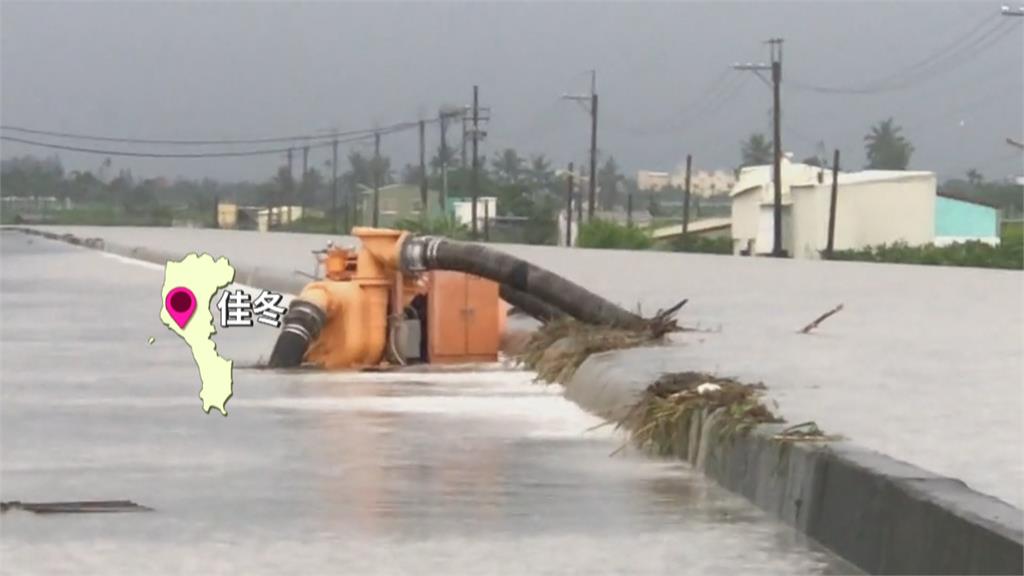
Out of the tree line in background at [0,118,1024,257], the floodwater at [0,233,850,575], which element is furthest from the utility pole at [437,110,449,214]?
the floodwater at [0,233,850,575]

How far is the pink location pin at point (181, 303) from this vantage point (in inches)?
401

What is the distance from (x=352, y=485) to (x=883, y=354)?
709 cm

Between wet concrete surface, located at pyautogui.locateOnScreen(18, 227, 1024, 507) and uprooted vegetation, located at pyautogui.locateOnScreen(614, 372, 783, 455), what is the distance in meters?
0.37

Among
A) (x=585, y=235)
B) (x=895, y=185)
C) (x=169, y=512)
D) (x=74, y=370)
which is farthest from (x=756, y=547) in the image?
(x=895, y=185)

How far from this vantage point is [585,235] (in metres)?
93.7

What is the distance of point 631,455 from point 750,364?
3917mm

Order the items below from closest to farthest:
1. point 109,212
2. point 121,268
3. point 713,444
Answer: point 713,444, point 121,268, point 109,212

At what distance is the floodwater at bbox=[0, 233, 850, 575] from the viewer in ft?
27.4

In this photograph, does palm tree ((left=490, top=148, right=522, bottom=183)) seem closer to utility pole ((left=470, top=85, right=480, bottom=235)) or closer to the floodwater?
utility pole ((left=470, top=85, right=480, bottom=235))

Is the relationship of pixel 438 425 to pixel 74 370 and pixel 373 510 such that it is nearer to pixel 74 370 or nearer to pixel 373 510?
pixel 373 510

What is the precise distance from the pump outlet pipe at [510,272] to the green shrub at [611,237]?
6938cm

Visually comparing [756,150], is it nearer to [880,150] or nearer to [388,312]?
[880,150]

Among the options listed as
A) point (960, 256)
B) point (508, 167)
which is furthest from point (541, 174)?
point (960, 256)

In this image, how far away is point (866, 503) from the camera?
8.18 meters
